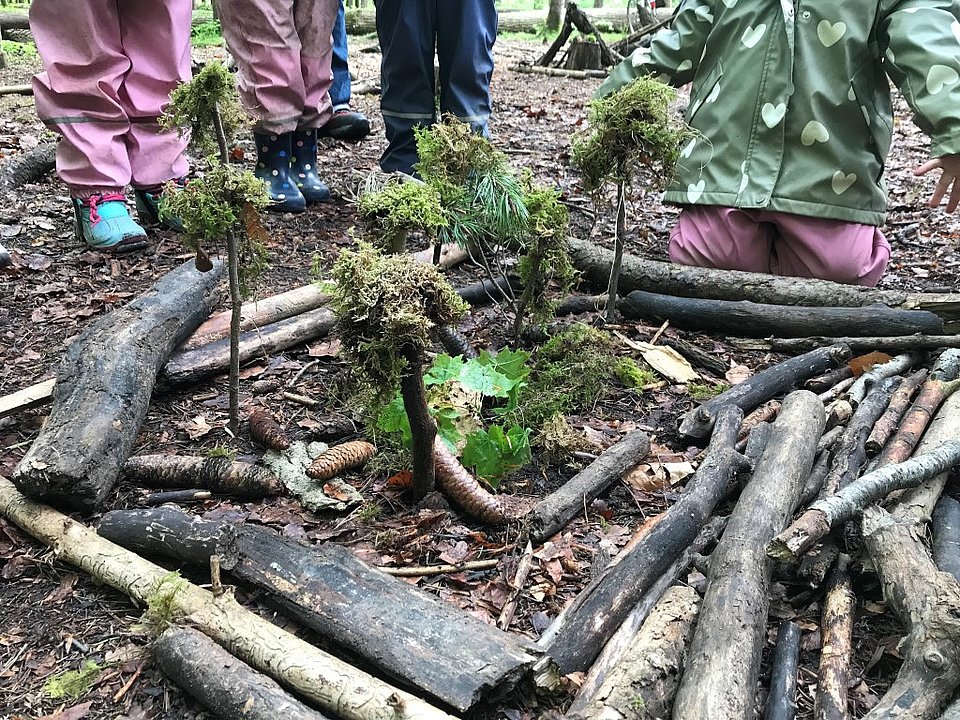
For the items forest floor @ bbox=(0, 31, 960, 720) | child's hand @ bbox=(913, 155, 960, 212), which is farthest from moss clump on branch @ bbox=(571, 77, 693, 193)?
child's hand @ bbox=(913, 155, 960, 212)

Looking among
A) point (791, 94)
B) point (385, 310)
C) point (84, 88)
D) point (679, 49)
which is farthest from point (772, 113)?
point (84, 88)

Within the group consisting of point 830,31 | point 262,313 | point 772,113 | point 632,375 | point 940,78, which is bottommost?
point 632,375

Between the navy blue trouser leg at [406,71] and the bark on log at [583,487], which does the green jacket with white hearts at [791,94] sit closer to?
the navy blue trouser leg at [406,71]

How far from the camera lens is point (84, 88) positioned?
4.27 metres

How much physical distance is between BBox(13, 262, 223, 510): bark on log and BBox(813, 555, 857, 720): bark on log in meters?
2.26

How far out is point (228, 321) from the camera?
3.70 metres

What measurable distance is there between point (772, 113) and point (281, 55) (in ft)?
10.0

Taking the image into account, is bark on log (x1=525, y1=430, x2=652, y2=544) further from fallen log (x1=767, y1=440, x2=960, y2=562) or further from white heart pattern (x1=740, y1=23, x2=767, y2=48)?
white heart pattern (x1=740, y1=23, x2=767, y2=48)

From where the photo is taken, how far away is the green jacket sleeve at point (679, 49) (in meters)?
4.14

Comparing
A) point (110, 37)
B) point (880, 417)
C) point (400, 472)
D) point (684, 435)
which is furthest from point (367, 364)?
point (110, 37)

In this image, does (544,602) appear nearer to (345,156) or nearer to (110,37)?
(110,37)

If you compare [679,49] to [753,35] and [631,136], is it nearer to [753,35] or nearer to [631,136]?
[753,35]

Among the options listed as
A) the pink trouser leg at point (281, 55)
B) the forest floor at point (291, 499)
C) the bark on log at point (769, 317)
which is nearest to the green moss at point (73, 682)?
the forest floor at point (291, 499)

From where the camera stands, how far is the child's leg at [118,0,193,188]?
4.46 meters
